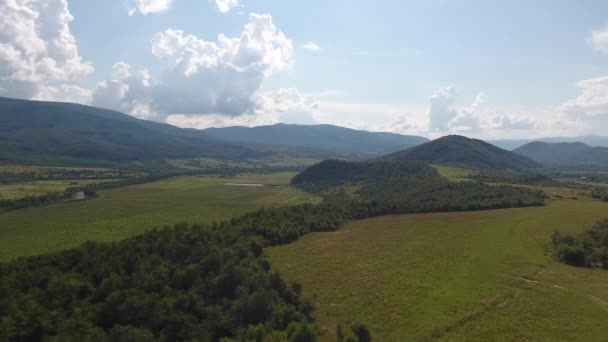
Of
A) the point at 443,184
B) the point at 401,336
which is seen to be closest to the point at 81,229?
the point at 401,336

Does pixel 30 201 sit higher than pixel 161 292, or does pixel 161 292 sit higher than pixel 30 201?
pixel 30 201

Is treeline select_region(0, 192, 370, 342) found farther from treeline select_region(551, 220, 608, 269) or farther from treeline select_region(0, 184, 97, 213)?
treeline select_region(0, 184, 97, 213)

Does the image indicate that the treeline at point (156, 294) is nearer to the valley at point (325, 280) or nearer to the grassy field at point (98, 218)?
the valley at point (325, 280)

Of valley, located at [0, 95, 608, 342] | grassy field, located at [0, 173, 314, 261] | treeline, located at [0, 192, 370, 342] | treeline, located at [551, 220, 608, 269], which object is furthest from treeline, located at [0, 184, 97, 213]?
treeline, located at [551, 220, 608, 269]

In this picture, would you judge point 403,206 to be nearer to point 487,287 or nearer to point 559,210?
point 559,210

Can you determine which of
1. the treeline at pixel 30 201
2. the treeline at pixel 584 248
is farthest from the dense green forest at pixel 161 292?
the treeline at pixel 30 201

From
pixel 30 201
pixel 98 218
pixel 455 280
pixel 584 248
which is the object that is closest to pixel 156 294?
pixel 455 280

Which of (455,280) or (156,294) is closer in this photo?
(455,280)

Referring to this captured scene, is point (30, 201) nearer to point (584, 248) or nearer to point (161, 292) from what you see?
point (161, 292)
